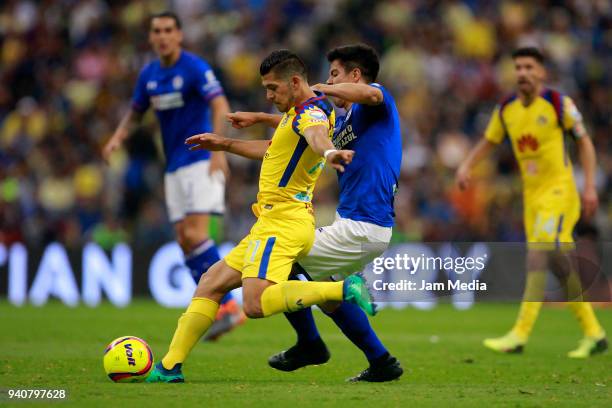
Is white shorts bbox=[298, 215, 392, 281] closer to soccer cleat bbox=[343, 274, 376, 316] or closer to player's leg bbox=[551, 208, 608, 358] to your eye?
soccer cleat bbox=[343, 274, 376, 316]

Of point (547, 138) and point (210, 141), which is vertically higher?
point (547, 138)

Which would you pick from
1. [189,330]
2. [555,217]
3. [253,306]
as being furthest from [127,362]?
[555,217]

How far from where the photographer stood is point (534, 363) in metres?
8.59

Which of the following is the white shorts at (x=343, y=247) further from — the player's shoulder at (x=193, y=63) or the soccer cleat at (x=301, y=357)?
the player's shoulder at (x=193, y=63)

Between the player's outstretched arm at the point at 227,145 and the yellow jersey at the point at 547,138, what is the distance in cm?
342

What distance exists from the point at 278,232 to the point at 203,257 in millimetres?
3387

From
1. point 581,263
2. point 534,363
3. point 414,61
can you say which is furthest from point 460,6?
point 534,363

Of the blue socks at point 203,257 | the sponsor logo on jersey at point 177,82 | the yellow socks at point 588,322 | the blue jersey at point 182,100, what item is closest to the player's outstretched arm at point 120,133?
the blue jersey at point 182,100

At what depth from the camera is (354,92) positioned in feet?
21.1

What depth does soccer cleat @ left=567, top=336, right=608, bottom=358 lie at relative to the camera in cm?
916

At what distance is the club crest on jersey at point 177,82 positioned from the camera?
396 inches

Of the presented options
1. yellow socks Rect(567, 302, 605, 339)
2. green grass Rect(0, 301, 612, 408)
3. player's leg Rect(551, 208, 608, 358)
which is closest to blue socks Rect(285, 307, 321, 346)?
green grass Rect(0, 301, 612, 408)

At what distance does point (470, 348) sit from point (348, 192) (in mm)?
3272

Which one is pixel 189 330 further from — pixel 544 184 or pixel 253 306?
pixel 544 184
